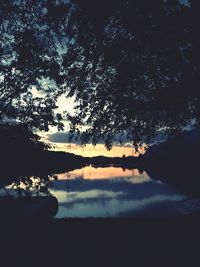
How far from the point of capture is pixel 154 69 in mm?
15797

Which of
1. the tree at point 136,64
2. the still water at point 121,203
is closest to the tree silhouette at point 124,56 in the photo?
the tree at point 136,64

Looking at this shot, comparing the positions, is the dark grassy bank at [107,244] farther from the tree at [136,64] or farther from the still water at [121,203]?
the still water at [121,203]

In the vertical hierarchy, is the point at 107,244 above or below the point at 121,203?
above

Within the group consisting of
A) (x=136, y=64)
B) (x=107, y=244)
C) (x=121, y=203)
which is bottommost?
(x=121, y=203)

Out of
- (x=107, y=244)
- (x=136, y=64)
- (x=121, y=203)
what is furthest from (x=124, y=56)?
(x=121, y=203)

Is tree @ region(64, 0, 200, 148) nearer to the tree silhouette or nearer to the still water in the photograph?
the tree silhouette

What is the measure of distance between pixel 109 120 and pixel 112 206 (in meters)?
44.9

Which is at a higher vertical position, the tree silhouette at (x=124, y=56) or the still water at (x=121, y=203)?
the tree silhouette at (x=124, y=56)

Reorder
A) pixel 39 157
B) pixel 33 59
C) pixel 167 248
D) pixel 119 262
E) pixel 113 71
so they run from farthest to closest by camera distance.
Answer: pixel 39 157
pixel 33 59
pixel 113 71
pixel 167 248
pixel 119 262

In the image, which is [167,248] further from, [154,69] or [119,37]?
[119,37]

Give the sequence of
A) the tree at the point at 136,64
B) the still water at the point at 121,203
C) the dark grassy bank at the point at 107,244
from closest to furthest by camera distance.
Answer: the dark grassy bank at the point at 107,244 → the tree at the point at 136,64 → the still water at the point at 121,203

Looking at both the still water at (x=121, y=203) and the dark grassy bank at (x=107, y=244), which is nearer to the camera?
the dark grassy bank at (x=107, y=244)

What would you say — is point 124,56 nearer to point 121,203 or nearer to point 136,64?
point 136,64

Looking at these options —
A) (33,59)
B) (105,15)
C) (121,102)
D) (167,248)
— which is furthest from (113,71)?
(167,248)
